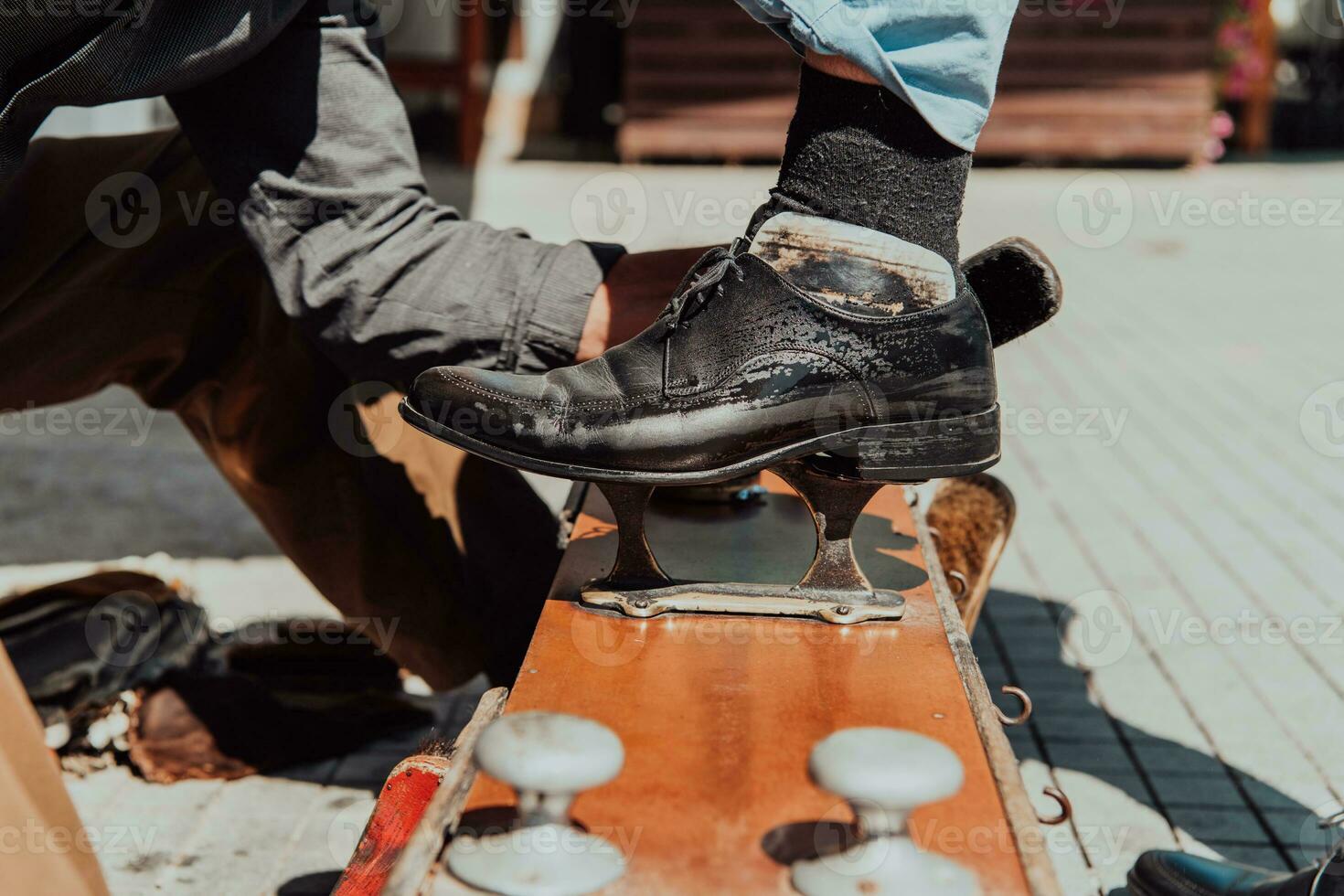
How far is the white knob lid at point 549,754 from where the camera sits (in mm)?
1115

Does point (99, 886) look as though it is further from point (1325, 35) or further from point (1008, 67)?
point (1325, 35)

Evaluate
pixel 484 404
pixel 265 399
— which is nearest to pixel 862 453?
pixel 484 404

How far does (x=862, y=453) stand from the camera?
170cm

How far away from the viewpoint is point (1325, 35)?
14.2 m

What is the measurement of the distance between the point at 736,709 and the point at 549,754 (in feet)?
1.35

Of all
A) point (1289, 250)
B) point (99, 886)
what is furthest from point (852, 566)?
point (1289, 250)

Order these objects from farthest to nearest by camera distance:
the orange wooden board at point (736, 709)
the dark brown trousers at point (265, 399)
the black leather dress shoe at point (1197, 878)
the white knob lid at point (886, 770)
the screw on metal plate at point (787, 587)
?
the dark brown trousers at point (265, 399), the black leather dress shoe at point (1197, 878), the screw on metal plate at point (787, 587), the orange wooden board at point (736, 709), the white knob lid at point (886, 770)

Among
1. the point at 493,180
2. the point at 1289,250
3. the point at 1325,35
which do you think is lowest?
the point at 493,180

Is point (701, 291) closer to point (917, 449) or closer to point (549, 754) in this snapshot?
point (917, 449)

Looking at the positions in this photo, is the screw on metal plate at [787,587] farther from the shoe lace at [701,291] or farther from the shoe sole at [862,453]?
the shoe lace at [701,291]

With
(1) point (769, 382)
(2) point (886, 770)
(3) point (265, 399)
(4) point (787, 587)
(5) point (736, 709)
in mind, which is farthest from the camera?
(3) point (265, 399)

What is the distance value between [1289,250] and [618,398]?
8224 mm

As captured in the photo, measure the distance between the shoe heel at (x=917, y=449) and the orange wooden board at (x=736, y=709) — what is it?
209mm

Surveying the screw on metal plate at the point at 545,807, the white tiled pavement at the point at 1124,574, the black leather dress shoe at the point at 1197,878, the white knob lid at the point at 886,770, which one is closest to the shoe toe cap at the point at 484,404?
the screw on metal plate at the point at 545,807
